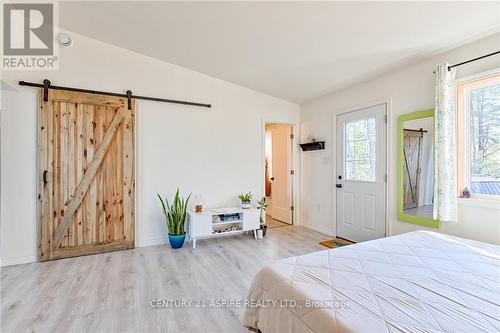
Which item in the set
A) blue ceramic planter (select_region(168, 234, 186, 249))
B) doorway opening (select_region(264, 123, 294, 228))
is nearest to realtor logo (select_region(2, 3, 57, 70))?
blue ceramic planter (select_region(168, 234, 186, 249))

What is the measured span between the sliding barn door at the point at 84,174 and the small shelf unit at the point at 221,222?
2.84 ft

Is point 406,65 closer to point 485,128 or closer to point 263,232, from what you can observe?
point 485,128

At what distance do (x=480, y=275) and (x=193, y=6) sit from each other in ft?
9.92

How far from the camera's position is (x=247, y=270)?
2.67 m

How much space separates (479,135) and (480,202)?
25.8 inches

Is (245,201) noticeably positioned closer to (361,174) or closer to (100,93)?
(361,174)

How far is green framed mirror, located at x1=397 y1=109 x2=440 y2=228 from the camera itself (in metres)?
2.71

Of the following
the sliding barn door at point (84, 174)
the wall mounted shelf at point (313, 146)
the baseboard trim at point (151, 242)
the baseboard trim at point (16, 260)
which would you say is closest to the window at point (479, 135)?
the wall mounted shelf at point (313, 146)

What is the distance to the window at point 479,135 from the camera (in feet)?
7.41

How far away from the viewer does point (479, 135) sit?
2.36 meters

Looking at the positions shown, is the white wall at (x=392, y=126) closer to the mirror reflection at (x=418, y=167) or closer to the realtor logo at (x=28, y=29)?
the mirror reflection at (x=418, y=167)

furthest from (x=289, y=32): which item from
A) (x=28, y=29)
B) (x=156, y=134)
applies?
(x=28, y=29)

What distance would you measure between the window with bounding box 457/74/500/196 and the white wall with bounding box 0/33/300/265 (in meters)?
2.68

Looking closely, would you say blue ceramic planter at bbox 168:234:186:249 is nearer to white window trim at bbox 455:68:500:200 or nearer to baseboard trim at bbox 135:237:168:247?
baseboard trim at bbox 135:237:168:247
